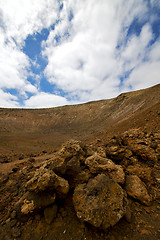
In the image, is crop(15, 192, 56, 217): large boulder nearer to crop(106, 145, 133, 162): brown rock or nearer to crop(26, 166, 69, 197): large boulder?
crop(26, 166, 69, 197): large boulder

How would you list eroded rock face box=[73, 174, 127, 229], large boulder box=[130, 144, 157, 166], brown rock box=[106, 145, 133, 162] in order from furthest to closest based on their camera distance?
brown rock box=[106, 145, 133, 162], large boulder box=[130, 144, 157, 166], eroded rock face box=[73, 174, 127, 229]

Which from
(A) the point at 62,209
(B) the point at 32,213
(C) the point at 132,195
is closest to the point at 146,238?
(C) the point at 132,195

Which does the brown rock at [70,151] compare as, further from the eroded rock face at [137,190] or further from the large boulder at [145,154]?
the large boulder at [145,154]

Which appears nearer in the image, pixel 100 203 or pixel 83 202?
pixel 100 203

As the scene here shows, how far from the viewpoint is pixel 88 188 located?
2611 mm

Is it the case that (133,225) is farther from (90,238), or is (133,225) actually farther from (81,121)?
(81,121)

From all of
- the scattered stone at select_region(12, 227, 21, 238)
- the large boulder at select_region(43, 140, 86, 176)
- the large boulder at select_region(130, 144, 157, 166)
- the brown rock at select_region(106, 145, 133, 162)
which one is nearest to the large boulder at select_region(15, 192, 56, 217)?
the scattered stone at select_region(12, 227, 21, 238)

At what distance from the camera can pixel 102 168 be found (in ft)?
10.3

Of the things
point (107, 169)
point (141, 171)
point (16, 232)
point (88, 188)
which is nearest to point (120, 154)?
point (141, 171)

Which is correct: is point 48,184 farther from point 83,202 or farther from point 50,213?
point 83,202

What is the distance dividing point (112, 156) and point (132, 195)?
1.49 metres

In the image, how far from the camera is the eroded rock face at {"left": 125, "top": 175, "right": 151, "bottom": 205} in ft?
9.06

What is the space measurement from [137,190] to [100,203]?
1.37 m

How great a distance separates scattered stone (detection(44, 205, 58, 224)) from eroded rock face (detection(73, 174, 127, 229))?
61 centimetres
